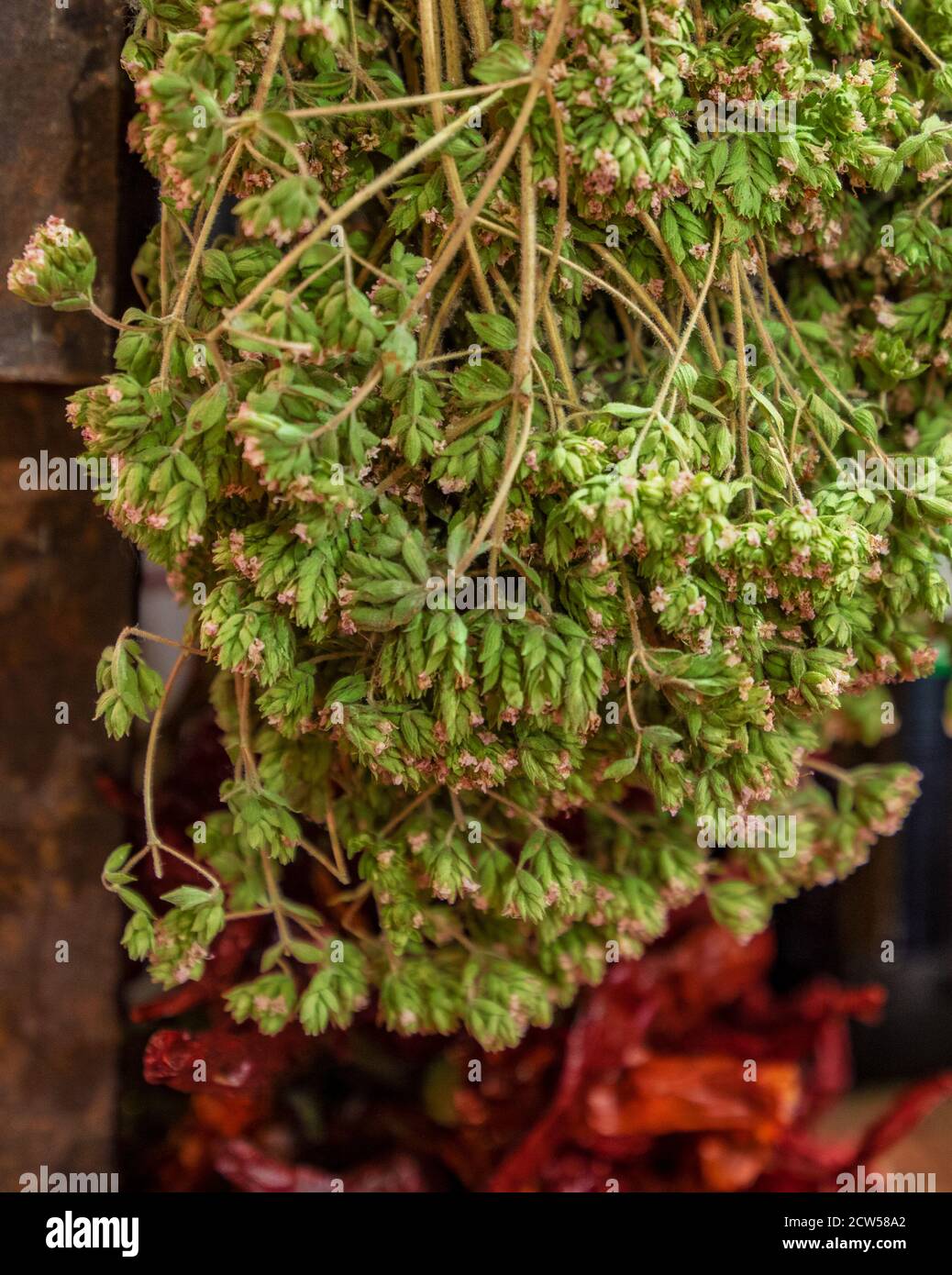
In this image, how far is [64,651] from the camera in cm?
107

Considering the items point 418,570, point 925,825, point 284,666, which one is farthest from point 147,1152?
point 925,825

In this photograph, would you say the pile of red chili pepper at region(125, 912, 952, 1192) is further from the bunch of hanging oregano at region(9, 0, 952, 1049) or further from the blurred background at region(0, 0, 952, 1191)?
the bunch of hanging oregano at region(9, 0, 952, 1049)

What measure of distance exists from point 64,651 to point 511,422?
1.92 ft

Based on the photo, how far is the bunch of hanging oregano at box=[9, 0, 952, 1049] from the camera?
2.23 feet

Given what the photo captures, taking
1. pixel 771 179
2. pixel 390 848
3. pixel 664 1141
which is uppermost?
pixel 771 179

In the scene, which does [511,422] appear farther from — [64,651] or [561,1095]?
[561,1095]

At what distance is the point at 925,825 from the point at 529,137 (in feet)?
3.58

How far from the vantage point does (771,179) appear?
750 millimetres

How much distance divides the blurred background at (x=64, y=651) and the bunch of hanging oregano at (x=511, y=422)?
0.10 meters

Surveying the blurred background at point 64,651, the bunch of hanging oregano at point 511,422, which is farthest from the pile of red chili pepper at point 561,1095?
the bunch of hanging oregano at point 511,422

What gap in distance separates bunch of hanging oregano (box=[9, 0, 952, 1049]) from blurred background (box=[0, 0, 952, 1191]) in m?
0.10

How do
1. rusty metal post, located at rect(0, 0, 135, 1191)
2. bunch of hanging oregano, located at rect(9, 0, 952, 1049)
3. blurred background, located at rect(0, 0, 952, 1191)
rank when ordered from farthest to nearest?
rusty metal post, located at rect(0, 0, 135, 1191)
blurred background, located at rect(0, 0, 952, 1191)
bunch of hanging oregano, located at rect(9, 0, 952, 1049)

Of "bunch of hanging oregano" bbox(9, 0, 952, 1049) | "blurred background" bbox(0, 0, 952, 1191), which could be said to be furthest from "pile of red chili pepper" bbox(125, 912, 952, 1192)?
"bunch of hanging oregano" bbox(9, 0, 952, 1049)

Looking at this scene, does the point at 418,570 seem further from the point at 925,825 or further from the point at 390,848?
the point at 925,825
